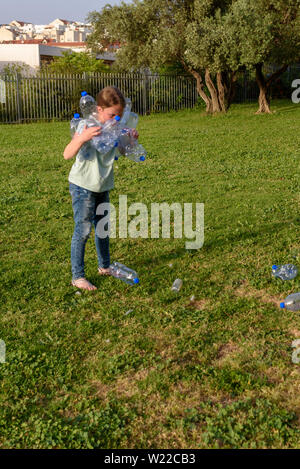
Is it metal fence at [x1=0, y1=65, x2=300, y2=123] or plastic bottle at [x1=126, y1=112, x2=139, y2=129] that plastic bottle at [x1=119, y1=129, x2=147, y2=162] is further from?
metal fence at [x1=0, y1=65, x2=300, y2=123]

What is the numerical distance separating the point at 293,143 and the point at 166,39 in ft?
33.1

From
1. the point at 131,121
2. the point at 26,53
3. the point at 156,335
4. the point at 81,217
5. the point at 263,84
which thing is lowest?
the point at 156,335

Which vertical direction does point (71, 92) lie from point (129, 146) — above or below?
above

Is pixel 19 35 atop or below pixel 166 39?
atop

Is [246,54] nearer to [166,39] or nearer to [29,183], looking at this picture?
[166,39]

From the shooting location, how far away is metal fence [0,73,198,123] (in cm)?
2130

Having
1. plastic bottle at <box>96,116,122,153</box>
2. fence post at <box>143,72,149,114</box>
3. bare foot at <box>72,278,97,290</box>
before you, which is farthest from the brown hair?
fence post at <box>143,72,149,114</box>

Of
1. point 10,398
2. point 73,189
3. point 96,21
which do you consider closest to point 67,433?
point 10,398

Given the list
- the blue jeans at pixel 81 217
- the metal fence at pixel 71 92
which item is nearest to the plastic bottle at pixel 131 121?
the blue jeans at pixel 81 217

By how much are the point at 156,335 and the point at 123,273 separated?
50.8 inches

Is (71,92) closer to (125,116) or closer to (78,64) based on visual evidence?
(78,64)

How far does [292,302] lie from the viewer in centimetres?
432

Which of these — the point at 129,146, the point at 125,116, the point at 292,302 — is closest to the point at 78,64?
the point at 125,116
